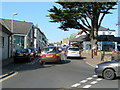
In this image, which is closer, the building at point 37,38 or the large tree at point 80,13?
the large tree at point 80,13

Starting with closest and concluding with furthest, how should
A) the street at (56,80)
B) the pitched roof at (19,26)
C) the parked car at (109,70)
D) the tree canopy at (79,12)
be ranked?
the street at (56,80) < the parked car at (109,70) < the tree canopy at (79,12) < the pitched roof at (19,26)

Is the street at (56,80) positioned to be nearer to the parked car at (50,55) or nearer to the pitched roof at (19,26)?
the parked car at (50,55)

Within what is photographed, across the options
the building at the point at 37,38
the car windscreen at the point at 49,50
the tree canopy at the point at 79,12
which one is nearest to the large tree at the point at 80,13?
the tree canopy at the point at 79,12

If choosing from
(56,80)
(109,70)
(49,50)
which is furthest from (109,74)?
(49,50)

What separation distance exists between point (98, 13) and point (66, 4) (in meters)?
5.51

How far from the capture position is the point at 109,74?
9727 mm

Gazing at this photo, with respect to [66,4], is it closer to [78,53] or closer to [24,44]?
[78,53]

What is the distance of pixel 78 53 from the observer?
23453mm

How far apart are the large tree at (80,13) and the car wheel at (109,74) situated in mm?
18058

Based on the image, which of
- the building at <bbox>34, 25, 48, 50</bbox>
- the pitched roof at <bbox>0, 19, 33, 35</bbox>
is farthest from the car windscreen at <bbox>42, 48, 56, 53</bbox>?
the building at <bbox>34, 25, 48, 50</bbox>

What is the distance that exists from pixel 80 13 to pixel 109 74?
21713 millimetres

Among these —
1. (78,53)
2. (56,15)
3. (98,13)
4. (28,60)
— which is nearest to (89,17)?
(98,13)

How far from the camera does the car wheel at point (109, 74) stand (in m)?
9.66

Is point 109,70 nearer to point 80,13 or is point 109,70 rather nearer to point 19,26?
point 80,13
